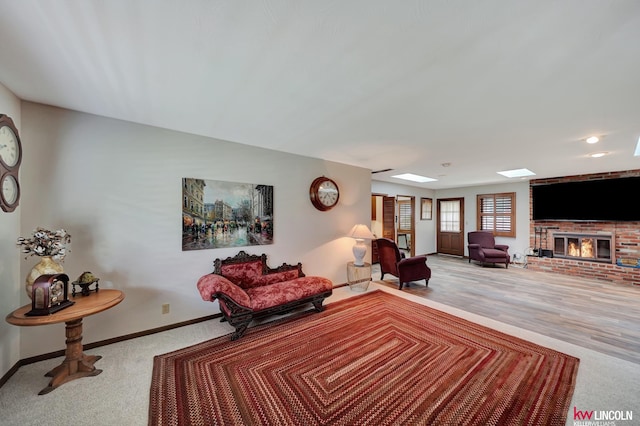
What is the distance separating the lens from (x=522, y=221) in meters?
6.65

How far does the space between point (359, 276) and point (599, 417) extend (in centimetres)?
314

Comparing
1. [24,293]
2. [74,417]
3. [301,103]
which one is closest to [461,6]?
[301,103]

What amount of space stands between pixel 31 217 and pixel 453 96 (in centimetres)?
393

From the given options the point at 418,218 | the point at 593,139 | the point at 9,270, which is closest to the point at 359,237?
the point at 593,139

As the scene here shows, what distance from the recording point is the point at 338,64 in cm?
164

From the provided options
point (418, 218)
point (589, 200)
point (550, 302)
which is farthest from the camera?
point (418, 218)

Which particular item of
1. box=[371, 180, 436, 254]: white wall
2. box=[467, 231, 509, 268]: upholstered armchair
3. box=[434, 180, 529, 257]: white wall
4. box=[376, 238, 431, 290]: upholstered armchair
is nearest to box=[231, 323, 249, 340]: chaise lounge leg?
box=[376, 238, 431, 290]: upholstered armchair

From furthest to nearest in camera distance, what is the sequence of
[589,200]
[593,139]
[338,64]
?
[589,200], [593,139], [338,64]

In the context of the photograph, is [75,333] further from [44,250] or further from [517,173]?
[517,173]

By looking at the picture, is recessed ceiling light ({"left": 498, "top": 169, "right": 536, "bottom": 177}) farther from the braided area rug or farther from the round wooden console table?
the round wooden console table

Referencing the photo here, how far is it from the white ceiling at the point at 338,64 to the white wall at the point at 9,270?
0.18m

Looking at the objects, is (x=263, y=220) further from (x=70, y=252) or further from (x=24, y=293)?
(x=24, y=293)

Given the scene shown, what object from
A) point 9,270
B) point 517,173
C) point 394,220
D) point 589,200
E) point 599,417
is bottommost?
point 599,417

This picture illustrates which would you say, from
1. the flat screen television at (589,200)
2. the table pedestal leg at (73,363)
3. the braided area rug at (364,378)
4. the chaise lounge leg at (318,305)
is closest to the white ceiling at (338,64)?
the table pedestal leg at (73,363)
